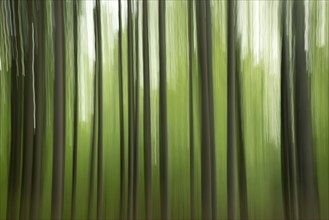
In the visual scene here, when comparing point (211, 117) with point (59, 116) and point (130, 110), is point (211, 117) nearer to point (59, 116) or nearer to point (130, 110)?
point (130, 110)

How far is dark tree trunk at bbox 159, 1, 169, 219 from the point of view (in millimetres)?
1547

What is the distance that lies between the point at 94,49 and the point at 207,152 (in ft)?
1.84

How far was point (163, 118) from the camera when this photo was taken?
1571 millimetres

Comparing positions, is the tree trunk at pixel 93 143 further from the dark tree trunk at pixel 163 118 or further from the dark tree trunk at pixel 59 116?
the dark tree trunk at pixel 163 118

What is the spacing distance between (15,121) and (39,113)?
10cm

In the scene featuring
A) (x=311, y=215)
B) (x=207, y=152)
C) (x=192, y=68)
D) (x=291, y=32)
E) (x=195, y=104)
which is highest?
(x=291, y=32)

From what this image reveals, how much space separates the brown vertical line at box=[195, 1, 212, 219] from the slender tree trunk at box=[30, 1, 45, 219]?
585mm

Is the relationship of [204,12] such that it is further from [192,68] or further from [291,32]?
[291,32]

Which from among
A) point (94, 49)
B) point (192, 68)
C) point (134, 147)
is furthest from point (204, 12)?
point (134, 147)

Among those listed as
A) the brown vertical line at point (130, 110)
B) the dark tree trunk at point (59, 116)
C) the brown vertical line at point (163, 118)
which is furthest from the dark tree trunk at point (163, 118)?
the dark tree trunk at point (59, 116)

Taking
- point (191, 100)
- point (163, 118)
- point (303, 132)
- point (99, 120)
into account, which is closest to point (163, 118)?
point (163, 118)

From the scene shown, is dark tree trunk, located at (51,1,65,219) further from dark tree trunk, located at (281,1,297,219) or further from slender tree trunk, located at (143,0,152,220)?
dark tree trunk, located at (281,1,297,219)

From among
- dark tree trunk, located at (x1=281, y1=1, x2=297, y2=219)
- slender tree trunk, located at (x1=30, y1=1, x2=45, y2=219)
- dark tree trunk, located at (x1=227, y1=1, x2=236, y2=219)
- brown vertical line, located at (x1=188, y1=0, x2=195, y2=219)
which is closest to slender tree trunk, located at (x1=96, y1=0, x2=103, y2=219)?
slender tree trunk, located at (x1=30, y1=1, x2=45, y2=219)

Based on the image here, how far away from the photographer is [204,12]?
157 centimetres
